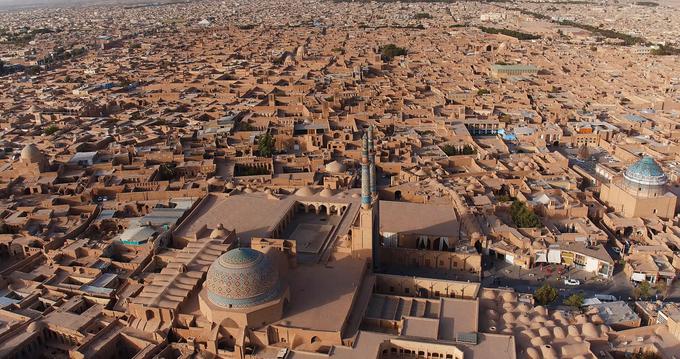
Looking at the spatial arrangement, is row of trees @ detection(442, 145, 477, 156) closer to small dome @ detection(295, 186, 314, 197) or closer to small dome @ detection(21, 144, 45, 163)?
small dome @ detection(295, 186, 314, 197)

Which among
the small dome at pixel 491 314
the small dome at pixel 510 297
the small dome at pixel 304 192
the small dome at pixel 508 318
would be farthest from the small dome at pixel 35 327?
the small dome at pixel 510 297

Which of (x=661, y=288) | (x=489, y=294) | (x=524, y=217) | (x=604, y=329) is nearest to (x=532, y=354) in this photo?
(x=604, y=329)

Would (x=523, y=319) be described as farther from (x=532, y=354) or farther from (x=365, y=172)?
(x=365, y=172)

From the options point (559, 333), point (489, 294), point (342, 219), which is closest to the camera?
point (559, 333)

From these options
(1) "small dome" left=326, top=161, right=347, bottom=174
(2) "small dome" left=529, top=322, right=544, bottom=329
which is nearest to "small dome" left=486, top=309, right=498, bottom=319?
(2) "small dome" left=529, top=322, right=544, bottom=329

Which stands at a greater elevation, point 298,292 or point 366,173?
point 366,173

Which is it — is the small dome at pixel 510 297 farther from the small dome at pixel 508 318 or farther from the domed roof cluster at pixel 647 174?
the domed roof cluster at pixel 647 174
